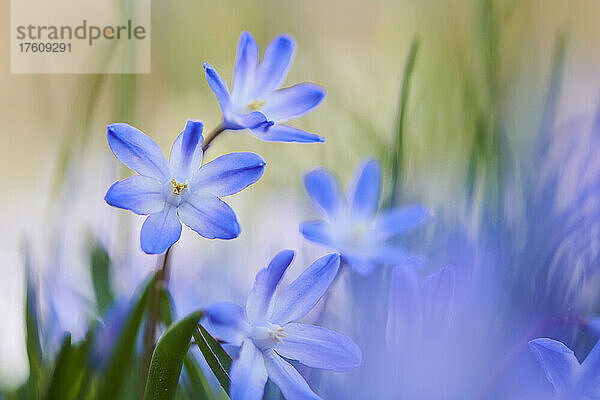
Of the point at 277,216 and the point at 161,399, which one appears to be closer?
the point at 161,399

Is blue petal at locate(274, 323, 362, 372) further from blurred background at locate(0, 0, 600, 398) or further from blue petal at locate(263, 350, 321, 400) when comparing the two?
blurred background at locate(0, 0, 600, 398)

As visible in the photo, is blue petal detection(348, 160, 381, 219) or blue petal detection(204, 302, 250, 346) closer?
blue petal detection(204, 302, 250, 346)

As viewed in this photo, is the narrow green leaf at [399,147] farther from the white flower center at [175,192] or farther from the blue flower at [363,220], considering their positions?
the white flower center at [175,192]

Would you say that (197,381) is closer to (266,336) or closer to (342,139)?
(266,336)

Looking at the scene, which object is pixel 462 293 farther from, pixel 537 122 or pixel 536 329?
pixel 537 122

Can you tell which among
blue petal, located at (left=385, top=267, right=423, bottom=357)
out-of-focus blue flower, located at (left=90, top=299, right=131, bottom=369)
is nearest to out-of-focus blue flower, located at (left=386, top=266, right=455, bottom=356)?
blue petal, located at (left=385, top=267, right=423, bottom=357)

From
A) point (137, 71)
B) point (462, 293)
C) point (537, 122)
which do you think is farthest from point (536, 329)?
point (137, 71)
